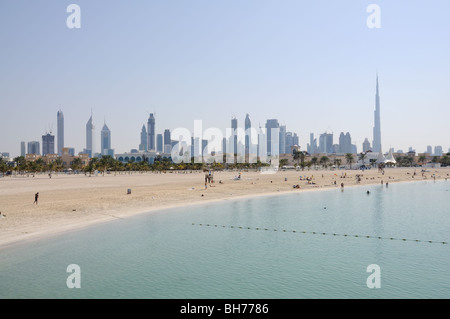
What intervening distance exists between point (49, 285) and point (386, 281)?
48.4 feet

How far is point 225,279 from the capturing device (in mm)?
16062

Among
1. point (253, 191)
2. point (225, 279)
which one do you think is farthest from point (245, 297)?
point (253, 191)

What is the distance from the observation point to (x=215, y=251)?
2097cm

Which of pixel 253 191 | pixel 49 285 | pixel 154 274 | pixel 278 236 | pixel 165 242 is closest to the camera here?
pixel 49 285

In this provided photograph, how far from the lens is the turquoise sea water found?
14.8 m

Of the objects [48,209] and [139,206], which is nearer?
[48,209]

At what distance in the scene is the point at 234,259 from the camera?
19.3m

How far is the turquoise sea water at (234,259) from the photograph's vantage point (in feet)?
48.7

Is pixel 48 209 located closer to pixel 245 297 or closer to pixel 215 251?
pixel 215 251
